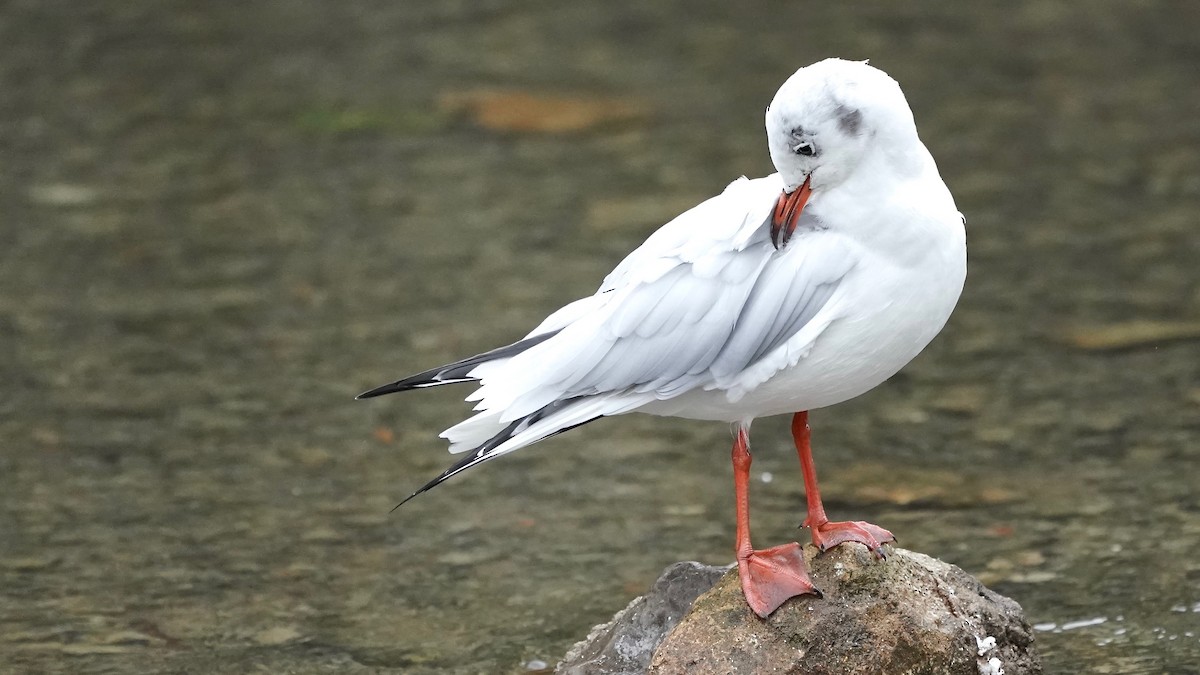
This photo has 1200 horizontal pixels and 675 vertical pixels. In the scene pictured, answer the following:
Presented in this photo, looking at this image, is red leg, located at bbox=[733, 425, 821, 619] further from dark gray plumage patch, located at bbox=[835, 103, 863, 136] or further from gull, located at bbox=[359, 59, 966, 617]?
dark gray plumage patch, located at bbox=[835, 103, 863, 136]

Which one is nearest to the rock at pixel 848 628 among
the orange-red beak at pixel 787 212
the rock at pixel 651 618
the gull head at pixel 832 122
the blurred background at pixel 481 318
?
the rock at pixel 651 618

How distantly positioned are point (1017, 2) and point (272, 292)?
292 inches

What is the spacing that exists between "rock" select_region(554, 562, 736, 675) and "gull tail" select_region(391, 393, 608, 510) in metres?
0.93

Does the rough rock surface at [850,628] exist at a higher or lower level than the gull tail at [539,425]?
lower

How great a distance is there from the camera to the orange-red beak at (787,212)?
487cm

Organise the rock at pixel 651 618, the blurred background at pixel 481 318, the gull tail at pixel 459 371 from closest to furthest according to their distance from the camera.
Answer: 1. the gull tail at pixel 459 371
2. the rock at pixel 651 618
3. the blurred background at pixel 481 318

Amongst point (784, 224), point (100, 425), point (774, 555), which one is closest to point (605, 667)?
point (774, 555)

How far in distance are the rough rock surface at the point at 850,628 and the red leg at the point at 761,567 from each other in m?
0.05

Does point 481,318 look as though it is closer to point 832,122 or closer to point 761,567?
point 761,567

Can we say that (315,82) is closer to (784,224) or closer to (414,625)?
(414,625)

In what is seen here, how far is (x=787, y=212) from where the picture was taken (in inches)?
192

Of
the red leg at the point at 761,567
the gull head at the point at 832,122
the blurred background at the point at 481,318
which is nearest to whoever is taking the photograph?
the gull head at the point at 832,122

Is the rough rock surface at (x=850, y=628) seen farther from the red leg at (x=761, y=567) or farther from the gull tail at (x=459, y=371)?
the gull tail at (x=459, y=371)

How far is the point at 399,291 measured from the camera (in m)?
9.81
